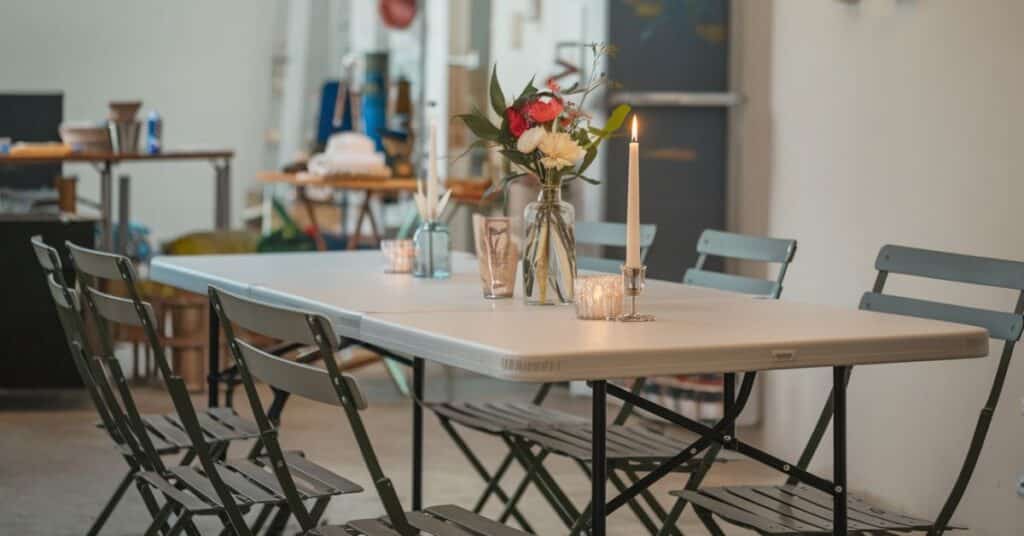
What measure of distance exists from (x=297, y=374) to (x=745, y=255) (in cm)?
164

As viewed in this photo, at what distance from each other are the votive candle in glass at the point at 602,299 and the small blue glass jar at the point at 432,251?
112 centimetres

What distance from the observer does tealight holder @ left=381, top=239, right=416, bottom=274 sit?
491 cm

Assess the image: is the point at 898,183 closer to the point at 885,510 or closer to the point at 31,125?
the point at 885,510

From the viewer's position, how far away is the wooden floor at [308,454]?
5.62m

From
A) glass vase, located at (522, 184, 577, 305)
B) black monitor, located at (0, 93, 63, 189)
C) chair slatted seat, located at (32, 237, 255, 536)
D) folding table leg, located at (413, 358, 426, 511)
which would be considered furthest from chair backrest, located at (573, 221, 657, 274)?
black monitor, located at (0, 93, 63, 189)

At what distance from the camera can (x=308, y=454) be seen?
21.6 feet

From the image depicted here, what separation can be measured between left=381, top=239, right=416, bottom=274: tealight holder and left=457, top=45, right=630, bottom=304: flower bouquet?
806mm

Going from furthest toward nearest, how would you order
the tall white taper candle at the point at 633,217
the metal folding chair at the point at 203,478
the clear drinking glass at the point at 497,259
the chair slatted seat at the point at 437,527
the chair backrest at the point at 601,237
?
the chair backrest at the point at 601,237 → the clear drinking glass at the point at 497,259 → the metal folding chair at the point at 203,478 → the tall white taper candle at the point at 633,217 → the chair slatted seat at the point at 437,527

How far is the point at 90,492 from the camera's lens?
19.6ft

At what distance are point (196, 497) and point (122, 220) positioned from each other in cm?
460

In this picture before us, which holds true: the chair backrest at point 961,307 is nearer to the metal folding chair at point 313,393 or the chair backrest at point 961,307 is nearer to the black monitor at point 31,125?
the metal folding chair at point 313,393

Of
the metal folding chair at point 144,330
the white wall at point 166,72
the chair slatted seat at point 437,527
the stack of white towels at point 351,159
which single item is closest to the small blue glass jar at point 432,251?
the metal folding chair at point 144,330

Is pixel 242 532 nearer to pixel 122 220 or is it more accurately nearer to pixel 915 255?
pixel 915 255

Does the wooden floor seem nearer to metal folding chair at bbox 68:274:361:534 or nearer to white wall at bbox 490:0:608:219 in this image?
white wall at bbox 490:0:608:219
